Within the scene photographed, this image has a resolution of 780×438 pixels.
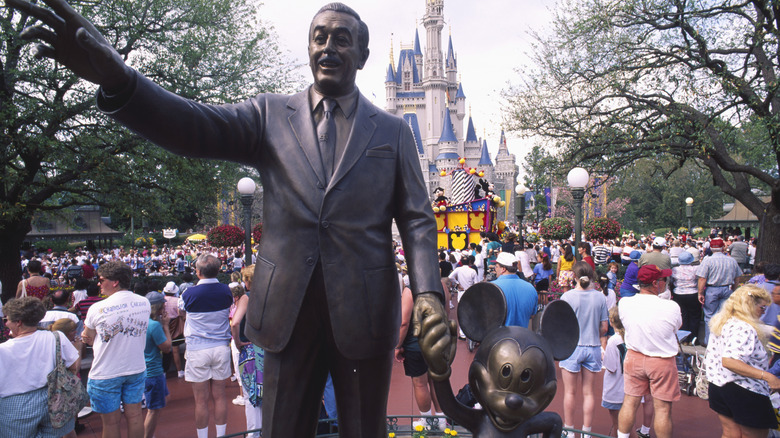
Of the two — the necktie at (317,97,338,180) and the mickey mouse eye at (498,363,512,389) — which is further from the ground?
the necktie at (317,97,338,180)

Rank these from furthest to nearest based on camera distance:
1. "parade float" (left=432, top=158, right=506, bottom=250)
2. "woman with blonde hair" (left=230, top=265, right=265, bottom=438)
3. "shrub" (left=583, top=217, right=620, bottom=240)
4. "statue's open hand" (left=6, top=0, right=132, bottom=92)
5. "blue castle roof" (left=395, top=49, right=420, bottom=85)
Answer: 1. "blue castle roof" (left=395, top=49, right=420, bottom=85)
2. "parade float" (left=432, top=158, right=506, bottom=250)
3. "shrub" (left=583, top=217, right=620, bottom=240)
4. "woman with blonde hair" (left=230, top=265, right=265, bottom=438)
5. "statue's open hand" (left=6, top=0, right=132, bottom=92)

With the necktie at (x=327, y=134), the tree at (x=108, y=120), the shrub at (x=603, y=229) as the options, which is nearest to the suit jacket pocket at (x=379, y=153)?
the necktie at (x=327, y=134)

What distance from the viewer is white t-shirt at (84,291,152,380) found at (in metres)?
4.54

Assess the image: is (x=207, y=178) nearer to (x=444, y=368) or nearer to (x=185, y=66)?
(x=185, y=66)

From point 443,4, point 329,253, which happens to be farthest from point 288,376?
point 443,4

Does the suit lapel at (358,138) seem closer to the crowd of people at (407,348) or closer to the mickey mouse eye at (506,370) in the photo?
the mickey mouse eye at (506,370)

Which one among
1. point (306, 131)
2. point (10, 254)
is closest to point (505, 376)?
point (306, 131)

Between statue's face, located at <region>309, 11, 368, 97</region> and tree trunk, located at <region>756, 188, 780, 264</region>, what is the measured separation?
1251cm

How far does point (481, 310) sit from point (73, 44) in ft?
6.58

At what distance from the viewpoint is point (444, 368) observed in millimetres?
1926


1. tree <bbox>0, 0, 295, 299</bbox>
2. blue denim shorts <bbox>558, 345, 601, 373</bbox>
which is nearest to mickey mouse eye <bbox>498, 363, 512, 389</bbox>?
blue denim shorts <bbox>558, 345, 601, 373</bbox>

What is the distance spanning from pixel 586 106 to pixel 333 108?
478 inches

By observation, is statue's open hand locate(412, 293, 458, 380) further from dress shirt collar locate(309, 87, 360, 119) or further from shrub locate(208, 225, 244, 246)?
shrub locate(208, 225, 244, 246)

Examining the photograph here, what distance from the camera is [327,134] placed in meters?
2.14
